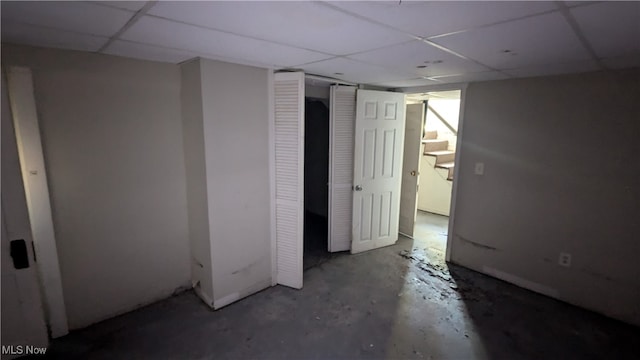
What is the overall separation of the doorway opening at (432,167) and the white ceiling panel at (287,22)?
2.60 m

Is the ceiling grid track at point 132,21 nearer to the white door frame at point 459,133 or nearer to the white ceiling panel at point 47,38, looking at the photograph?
the white ceiling panel at point 47,38

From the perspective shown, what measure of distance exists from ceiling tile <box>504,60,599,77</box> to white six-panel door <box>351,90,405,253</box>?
4.29 ft

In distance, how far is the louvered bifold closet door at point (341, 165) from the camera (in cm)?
332

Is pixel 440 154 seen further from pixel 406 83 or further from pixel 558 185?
pixel 558 185

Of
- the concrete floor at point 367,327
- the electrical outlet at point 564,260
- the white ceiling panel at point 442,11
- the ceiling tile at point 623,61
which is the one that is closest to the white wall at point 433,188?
the concrete floor at point 367,327

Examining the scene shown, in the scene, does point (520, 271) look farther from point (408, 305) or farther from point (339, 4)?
point (339, 4)

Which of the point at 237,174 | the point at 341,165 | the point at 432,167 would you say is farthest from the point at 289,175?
the point at 432,167

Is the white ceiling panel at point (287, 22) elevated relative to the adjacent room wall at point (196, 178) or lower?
elevated

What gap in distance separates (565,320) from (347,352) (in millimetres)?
1861

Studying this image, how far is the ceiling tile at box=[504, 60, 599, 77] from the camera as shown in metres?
2.15

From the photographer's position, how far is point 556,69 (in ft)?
7.57

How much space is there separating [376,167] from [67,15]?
9.63ft

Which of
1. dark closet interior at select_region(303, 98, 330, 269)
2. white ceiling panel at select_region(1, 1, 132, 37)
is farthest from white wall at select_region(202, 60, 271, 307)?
dark closet interior at select_region(303, 98, 330, 269)

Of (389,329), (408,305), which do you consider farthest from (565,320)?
(389,329)
